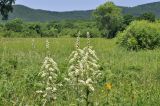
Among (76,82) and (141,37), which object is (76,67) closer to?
(76,82)

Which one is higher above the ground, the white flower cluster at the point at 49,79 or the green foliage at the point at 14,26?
the white flower cluster at the point at 49,79

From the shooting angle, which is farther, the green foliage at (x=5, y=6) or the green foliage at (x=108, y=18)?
the green foliage at (x=108, y=18)

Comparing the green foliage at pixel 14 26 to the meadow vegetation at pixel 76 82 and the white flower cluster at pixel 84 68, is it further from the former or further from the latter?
the white flower cluster at pixel 84 68

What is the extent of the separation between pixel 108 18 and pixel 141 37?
74.7 metres

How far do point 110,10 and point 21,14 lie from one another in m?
62.7

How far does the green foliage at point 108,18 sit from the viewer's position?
100 m

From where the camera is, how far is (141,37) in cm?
2689

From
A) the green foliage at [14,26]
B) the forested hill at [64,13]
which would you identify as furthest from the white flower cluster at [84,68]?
the forested hill at [64,13]

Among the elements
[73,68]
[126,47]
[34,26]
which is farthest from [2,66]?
[34,26]

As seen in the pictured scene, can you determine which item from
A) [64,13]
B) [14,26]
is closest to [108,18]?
[14,26]

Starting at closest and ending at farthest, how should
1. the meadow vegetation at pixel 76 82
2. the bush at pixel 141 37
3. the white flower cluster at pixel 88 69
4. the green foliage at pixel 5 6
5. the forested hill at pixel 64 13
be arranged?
the white flower cluster at pixel 88 69 → the meadow vegetation at pixel 76 82 → the bush at pixel 141 37 → the green foliage at pixel 5 6 → the forested hill at pixel 64 13

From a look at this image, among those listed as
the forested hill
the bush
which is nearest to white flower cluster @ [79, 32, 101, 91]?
the bush

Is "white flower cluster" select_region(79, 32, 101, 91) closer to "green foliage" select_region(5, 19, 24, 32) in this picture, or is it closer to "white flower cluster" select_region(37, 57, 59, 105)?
"white flower cluster" select_region(37, 57, 59, 105)

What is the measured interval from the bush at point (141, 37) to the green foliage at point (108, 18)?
7107cm
